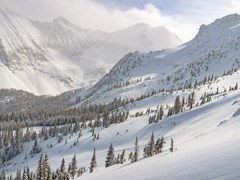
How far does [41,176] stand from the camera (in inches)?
3612

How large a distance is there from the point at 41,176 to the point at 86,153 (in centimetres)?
9494

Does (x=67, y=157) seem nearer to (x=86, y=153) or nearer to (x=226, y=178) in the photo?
(x=86, y=153)

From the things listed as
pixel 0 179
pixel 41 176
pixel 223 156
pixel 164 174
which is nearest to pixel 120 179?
pixel 164 174

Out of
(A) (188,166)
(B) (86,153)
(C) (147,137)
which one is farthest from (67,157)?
(A) (188,166)

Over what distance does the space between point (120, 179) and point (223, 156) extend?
53.0 ft

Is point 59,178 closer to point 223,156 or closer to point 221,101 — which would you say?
point 223,156

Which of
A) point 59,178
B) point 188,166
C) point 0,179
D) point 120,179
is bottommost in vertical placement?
point 0,179

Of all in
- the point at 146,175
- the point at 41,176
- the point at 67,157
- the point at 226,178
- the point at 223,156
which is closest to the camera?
the point at 226,178

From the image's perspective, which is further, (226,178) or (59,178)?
(59,178)

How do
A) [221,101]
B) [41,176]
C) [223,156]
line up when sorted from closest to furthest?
[223,156] < [41,176] < [221,101]

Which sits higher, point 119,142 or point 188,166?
point 188,166

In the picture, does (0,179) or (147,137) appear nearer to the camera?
(0,179)

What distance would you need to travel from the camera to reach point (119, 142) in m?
194

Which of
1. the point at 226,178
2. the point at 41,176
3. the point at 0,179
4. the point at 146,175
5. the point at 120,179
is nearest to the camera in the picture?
the point at 226,178
